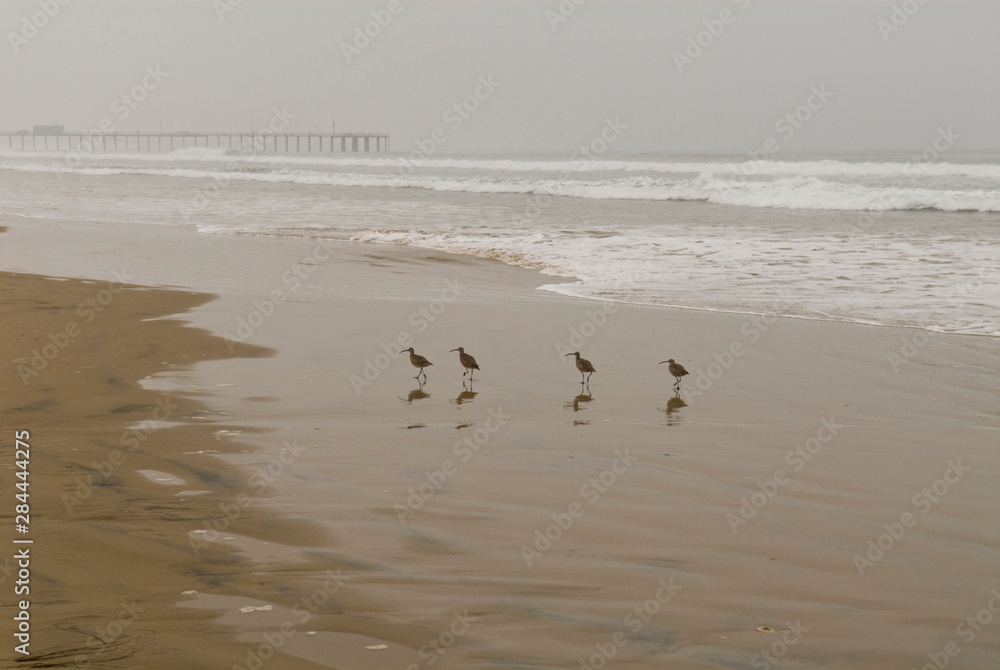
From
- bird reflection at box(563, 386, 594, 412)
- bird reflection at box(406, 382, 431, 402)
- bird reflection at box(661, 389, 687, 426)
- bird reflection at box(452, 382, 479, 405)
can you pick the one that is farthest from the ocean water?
bird reflection at box(406, 382, 431, 402)

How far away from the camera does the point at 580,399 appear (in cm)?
708

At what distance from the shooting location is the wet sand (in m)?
3.36

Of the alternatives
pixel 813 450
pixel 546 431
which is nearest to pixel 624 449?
pixel 546 431

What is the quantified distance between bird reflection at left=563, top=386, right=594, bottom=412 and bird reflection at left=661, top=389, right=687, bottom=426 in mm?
604

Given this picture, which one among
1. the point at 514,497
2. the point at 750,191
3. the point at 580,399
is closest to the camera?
Answer: the point at 514,497

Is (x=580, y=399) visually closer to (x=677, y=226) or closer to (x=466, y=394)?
(x=466, y=394)

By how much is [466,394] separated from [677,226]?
17.7 m

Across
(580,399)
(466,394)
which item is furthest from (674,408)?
(466,394)

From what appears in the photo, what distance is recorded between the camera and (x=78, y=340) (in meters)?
8.25

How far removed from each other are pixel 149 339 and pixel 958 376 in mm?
7192

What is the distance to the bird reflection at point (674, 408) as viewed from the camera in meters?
6.49

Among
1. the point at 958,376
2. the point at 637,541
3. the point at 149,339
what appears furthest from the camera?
the point at 149,339

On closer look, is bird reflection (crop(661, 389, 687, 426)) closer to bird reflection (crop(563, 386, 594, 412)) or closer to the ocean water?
bird reflection (crop(563, 386, 594, 412))

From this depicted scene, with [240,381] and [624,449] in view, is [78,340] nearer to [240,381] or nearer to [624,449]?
[240,381]
